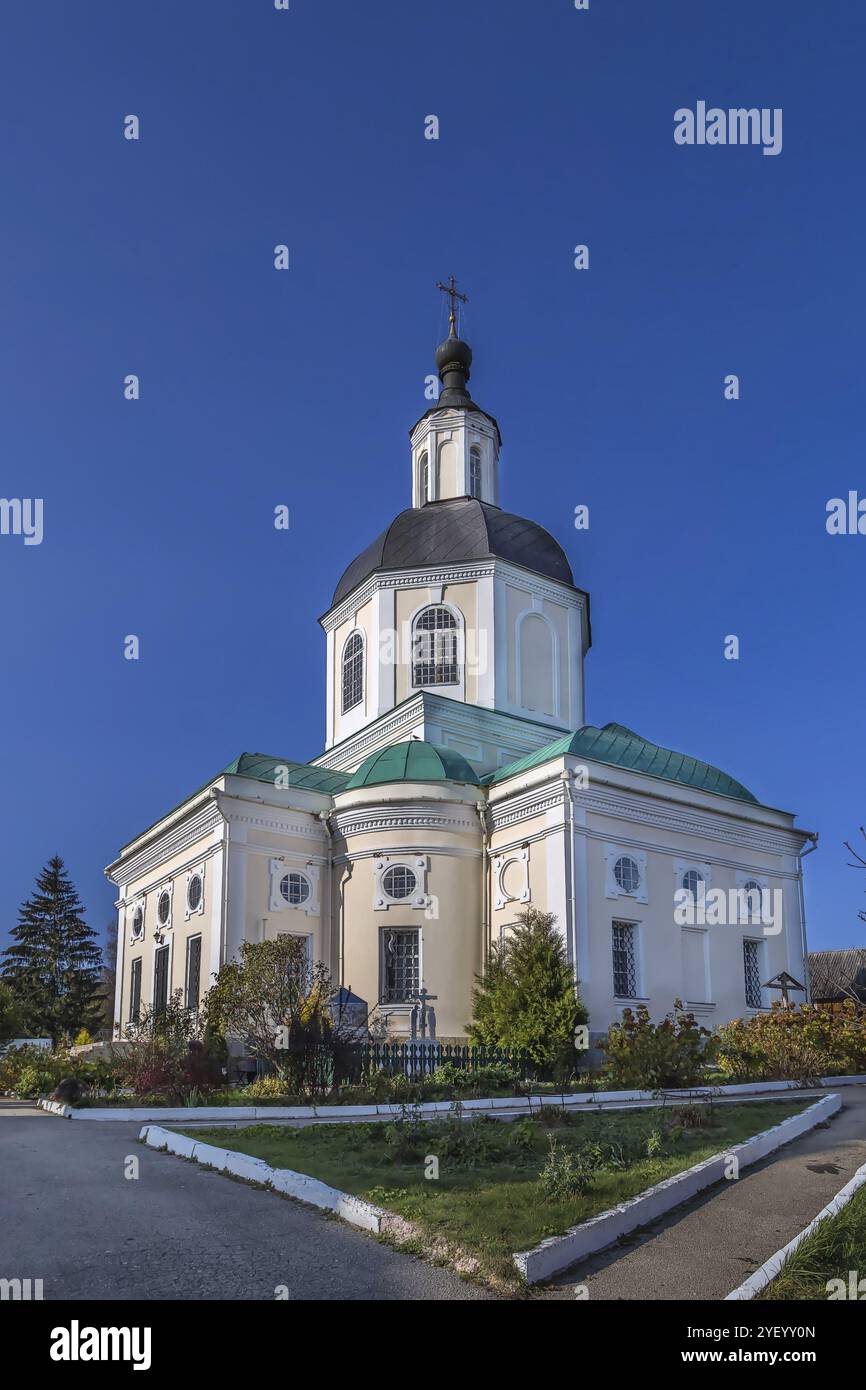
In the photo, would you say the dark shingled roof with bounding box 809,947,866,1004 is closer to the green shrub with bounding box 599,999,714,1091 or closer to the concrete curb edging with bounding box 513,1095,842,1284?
the green shrub with bounding box 599,999,714,1091

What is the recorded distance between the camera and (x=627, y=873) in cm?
2242

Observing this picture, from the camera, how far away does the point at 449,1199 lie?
307 inches

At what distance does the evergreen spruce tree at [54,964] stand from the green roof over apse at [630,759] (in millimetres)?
23552

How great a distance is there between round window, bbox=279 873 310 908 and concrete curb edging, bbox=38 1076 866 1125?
7.27m

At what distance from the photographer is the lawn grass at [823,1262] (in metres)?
5.77

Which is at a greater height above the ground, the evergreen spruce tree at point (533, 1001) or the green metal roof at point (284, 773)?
the green metal roof at point (284, 773)

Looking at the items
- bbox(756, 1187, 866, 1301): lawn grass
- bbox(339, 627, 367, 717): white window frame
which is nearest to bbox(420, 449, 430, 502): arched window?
bbox(339, 627, 367, 717): white window frame

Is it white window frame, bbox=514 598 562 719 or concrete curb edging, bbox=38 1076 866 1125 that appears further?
white window frame, bbox=514 598 562 719

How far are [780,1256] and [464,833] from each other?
16.9 m

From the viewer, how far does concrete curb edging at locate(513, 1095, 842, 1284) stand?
6.18m

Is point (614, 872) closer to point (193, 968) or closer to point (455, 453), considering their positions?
point (193, 968)

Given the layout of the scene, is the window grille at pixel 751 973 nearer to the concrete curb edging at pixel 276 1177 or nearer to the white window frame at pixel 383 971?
the white window frame at pixel 383 971

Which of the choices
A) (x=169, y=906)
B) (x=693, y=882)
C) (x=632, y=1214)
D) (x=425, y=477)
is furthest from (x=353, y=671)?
(x=632, y=1214)

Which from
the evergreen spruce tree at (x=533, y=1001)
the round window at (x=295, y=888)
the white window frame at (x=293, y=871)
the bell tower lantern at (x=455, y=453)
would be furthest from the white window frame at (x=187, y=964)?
the bell tower lantern at (x=455, y=453)
